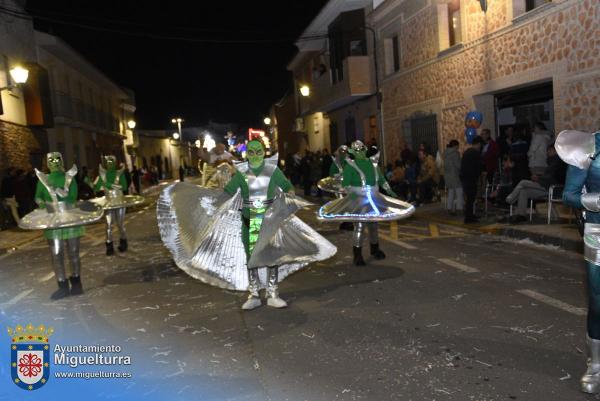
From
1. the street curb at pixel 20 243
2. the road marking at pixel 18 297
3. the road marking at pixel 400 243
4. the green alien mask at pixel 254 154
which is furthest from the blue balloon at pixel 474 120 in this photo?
the street curb at pixel 20 243

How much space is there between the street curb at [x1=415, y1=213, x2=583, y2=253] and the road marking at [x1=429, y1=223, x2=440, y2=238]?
0.37 m

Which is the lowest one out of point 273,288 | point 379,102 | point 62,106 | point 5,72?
point 273,288

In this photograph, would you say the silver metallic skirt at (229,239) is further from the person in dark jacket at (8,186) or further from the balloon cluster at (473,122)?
the person in dark jacket at (8,186)

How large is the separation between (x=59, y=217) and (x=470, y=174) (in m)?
8.54

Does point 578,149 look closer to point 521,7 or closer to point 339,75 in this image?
point 521,7

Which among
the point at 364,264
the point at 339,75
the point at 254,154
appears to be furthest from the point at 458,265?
the point at 339,75

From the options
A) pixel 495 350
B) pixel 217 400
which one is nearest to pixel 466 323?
pixel 495 350

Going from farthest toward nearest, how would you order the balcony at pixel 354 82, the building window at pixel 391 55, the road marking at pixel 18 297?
the balcony at pixel 354 82 < the building window at pixel 391 55 < the road marking at pixel 18 297

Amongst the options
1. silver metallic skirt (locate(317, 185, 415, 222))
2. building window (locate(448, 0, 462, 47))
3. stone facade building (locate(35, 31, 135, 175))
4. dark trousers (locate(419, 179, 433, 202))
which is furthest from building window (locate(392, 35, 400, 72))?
stone facade building (locate(35, 31, 135, 175))

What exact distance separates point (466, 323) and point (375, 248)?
3.71 m

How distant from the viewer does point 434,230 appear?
12734 millimetres

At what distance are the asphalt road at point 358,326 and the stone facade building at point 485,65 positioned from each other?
5.30 meters

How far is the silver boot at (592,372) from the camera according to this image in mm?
4035

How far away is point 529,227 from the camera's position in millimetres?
11195
